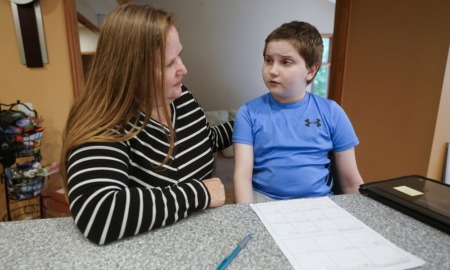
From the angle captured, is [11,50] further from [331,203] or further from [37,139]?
[331,203]

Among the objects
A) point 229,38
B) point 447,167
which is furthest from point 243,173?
point 229,38

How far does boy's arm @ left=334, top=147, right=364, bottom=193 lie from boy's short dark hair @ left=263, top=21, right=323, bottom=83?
1.24ft

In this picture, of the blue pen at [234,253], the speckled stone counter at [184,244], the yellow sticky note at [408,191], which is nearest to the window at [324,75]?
the yellow sticky note at [408,191]

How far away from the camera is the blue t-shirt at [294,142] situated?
3.42 feet

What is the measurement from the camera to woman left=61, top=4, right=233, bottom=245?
0.60 metres

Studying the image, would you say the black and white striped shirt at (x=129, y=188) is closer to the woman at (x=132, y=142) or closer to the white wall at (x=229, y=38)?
A: the woman at (x=132, y=142)

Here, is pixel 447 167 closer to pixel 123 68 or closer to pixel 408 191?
pixel 408 191

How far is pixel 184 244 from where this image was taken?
1.81ft

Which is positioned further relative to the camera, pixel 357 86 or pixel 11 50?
pixel 357 86

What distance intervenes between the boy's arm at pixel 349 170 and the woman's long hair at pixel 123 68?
Answer: 745 millimetres

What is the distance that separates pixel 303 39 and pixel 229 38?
13.0 feet

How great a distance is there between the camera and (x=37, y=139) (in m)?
1.80

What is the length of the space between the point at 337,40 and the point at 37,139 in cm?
220

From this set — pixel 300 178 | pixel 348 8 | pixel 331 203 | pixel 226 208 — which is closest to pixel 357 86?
pixel 348 8
